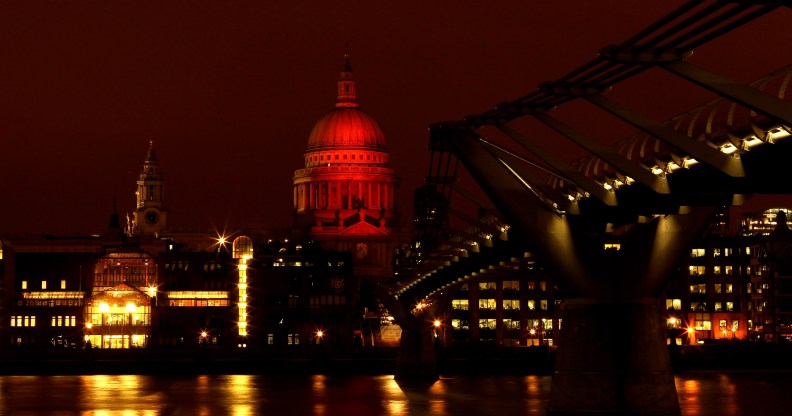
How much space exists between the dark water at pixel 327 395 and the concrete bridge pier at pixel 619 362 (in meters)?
27.9

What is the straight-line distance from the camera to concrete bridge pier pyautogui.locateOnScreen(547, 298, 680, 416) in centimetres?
5300

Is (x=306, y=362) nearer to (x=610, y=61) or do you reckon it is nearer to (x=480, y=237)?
(x=480, y=237)

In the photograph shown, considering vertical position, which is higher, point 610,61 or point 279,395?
point 610,61

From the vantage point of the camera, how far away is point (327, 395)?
100m

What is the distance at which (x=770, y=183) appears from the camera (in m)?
41.8

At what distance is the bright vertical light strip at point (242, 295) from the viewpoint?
18288 cm

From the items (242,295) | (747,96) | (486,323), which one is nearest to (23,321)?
(242,295)

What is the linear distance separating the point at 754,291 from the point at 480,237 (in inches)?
4514

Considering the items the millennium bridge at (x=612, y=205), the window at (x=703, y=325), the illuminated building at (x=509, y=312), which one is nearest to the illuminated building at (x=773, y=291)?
the window at (x=703, y=325)

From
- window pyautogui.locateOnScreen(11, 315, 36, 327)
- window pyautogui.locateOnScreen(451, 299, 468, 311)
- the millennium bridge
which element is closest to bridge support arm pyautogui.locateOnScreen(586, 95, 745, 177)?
the millennium bridge

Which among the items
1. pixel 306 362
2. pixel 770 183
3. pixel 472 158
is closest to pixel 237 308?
pixel 306 362

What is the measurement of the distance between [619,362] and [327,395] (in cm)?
4891

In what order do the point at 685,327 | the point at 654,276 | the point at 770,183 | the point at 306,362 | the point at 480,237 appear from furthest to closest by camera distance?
the point at 685,327 → the point at 306,362 → the point at 480,237 → the point at 654,276 → the point at 770,183

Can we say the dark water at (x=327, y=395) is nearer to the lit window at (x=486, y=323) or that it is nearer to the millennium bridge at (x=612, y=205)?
the millennium bridge at (x=612, y=205)
